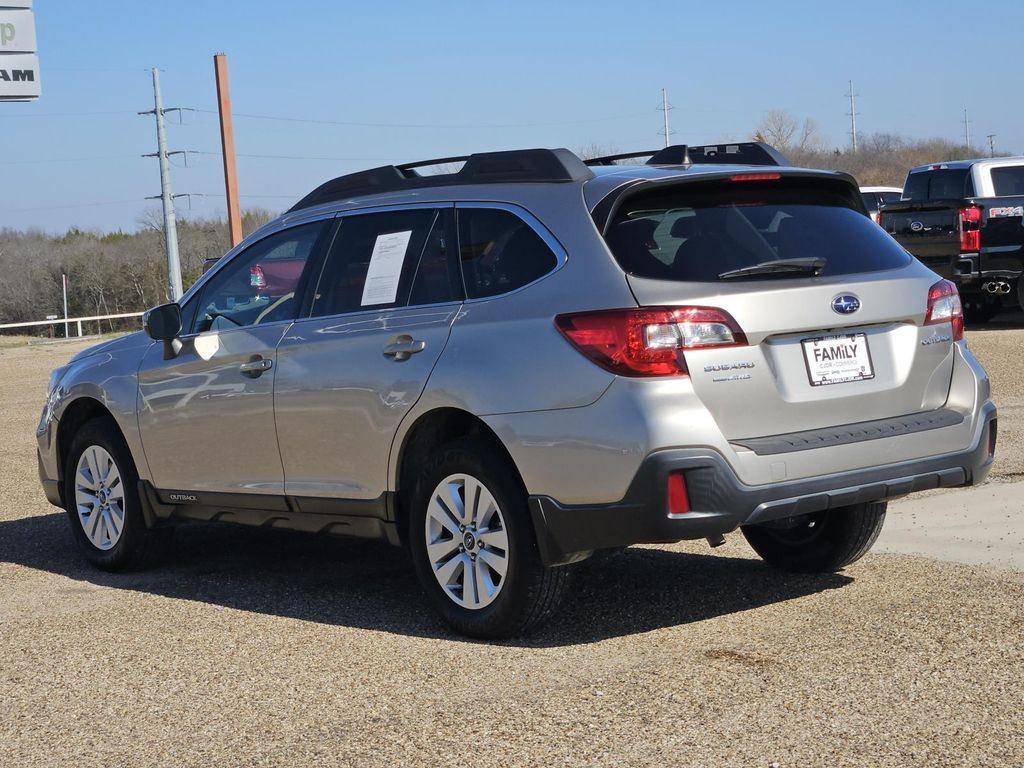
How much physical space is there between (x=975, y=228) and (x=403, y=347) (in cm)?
1375

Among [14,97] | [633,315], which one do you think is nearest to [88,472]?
[633,315]

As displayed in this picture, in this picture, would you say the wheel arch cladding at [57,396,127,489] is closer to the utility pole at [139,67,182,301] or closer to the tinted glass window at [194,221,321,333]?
the tinted glass window at [194,221,321,333]

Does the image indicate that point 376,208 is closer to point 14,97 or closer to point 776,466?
point 776,466

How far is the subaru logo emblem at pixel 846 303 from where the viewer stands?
5.09 metres

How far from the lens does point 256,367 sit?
20.6ft

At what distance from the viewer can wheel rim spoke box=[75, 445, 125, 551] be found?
7.20 m

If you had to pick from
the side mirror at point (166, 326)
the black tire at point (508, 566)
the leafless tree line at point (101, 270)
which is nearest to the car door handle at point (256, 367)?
the side mirror at point (166, 326)

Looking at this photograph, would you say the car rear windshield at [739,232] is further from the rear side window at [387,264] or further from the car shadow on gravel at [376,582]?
the car shadow on gravel at [376,582]

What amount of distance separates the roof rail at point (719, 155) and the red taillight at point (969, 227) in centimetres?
1240

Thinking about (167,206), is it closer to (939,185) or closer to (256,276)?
(939,185)

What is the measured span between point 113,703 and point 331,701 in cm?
77

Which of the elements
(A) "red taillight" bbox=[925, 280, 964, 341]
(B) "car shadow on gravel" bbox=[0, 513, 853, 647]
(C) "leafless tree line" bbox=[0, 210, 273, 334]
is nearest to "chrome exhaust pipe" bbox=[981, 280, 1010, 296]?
(B) "car shadow on gravel" bbox=[0, 513, 853, 647]

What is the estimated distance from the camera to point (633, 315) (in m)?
4.84

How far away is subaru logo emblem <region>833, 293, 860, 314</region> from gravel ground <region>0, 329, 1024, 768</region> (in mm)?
1189
